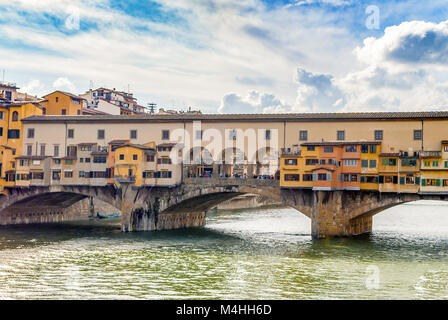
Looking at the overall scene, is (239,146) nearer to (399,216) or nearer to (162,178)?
(162,178)

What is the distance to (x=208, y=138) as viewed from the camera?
1978 inches

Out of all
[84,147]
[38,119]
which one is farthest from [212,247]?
[38,119]

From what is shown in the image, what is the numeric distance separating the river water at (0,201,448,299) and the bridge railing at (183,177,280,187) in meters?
4.97

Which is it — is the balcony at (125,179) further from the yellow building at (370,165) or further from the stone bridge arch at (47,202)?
the yellow building at (370,165)

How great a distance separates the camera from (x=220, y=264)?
110 feet

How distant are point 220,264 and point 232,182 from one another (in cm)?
1483

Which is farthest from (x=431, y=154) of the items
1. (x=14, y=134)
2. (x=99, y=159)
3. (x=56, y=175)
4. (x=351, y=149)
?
(x=14, y=134)

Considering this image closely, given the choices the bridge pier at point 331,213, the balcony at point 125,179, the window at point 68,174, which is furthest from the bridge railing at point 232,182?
the window at point 68,174

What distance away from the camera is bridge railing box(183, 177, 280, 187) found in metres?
46.4

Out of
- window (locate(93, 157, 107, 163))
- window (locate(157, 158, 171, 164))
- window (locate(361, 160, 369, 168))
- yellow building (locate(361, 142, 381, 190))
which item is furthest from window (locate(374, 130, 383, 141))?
window (locate(93, 157, 107, 163))

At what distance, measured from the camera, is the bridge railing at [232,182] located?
4644cm

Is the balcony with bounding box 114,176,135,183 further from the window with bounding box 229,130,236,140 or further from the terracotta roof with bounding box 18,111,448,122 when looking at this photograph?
the window with bounding box 229,130,236,140

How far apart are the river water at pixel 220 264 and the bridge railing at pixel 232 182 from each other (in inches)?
196
